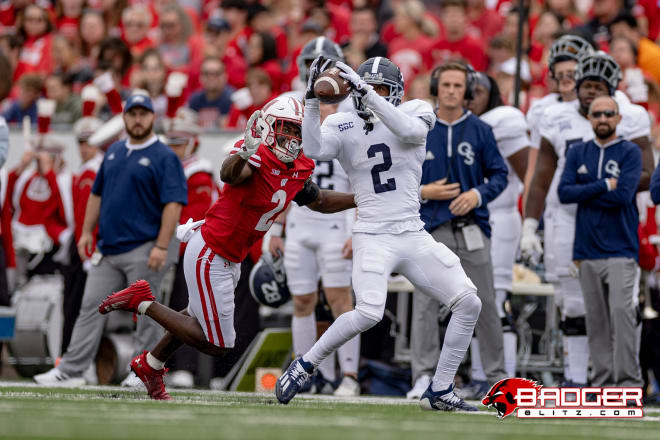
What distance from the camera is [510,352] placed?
30.8ft

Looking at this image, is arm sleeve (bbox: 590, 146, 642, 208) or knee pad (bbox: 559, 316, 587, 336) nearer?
arm sleeve (bbox: 590, 146, 642, 208)

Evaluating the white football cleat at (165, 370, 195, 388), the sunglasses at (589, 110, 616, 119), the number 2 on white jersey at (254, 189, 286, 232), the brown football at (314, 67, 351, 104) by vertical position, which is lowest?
the white football cleat at (165, 370, 195, 388)

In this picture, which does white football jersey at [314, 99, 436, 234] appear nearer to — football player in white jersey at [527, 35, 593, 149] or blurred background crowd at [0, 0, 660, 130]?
football player in white jersey at [527, 35, 593, 149]

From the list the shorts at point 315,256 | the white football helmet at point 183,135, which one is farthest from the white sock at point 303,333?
the white football helmet at point 183,135

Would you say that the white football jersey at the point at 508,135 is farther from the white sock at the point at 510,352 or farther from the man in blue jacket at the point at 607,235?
the white sock at the point at 510,352

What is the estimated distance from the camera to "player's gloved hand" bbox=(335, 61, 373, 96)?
691 centimetres

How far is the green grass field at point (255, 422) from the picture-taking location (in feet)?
16.6

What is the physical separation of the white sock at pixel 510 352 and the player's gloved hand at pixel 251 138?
300cm

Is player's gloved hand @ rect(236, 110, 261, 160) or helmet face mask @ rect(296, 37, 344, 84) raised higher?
helmet face mask @ rect(296, 37, 344, 84)

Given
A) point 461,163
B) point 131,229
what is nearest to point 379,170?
point 461,163

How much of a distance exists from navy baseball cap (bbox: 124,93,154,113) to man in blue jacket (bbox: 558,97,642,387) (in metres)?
3.07

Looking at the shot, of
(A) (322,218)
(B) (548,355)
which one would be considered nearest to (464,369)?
(B) (548,355)

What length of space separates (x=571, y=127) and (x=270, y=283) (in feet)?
8.25

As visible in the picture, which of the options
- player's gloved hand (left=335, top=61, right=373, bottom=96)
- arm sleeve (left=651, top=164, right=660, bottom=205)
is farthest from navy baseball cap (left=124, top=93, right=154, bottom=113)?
arm sleeve (left=651, top=164, right=660, bottom=205)
